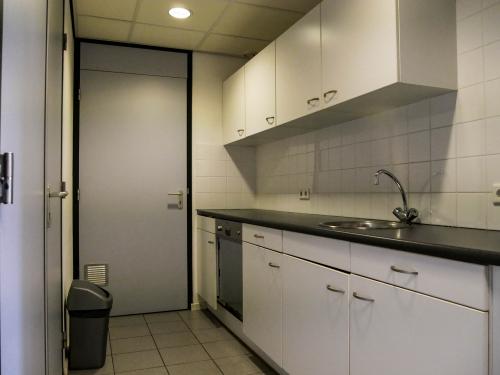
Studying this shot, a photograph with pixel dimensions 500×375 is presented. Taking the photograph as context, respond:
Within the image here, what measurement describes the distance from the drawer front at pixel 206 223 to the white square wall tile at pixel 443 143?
5.67 ft

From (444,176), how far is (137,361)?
2011 millimetres

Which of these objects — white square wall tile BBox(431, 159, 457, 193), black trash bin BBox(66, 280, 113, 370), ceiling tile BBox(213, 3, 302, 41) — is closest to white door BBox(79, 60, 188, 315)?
ceiling tile BBox(213, 3, 302, 41)

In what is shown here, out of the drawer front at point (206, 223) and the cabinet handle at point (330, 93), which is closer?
the cabinet handle at point (330, 93)

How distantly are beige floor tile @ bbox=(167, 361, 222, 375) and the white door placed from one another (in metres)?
1.17

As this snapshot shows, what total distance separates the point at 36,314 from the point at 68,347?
1.40m

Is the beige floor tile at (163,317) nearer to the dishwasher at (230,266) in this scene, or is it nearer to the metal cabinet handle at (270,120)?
the dishwasher at (230,266)

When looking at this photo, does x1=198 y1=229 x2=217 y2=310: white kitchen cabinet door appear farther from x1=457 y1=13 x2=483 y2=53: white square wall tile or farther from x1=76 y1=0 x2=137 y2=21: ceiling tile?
x1=457 y1=13 x2=483 y2=53: white square wall tile

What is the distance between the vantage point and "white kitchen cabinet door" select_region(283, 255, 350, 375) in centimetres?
154

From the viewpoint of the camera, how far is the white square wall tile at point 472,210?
162 centimetres

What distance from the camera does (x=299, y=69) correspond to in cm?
232

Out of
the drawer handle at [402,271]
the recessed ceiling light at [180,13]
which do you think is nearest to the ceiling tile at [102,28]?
the recessed ceiling light at [180,13]

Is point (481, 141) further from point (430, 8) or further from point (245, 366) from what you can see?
point (245, 366)

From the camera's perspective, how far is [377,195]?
221 cm

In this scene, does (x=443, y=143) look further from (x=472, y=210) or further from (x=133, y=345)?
(x=133, y=345)
